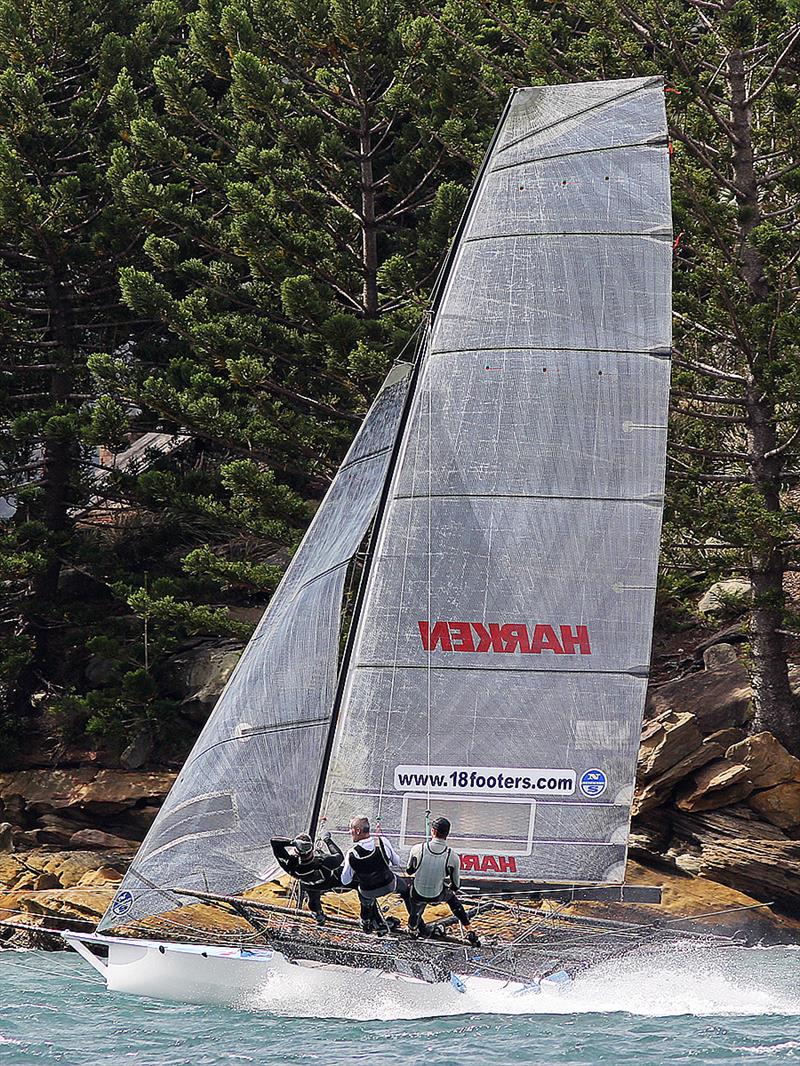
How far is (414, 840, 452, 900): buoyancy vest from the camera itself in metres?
12.6

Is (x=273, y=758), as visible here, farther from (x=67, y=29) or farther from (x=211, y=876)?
(x=67, y=29)

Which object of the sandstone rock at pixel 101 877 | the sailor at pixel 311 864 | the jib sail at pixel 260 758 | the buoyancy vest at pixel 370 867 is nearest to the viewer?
the buoyancy vest at pixel 370 867

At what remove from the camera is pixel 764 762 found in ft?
59.9

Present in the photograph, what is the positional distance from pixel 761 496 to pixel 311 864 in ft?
30.0

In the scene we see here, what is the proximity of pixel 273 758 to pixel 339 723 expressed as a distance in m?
0.70

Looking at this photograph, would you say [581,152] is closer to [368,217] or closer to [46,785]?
[368,217]

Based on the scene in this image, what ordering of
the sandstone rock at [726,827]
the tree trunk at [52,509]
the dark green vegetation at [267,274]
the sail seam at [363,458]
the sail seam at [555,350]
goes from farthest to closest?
the tree trunk at [52,509]
the dark green vegetation at [267,274]
the sandstone rock at [726,827]
the sail seam at [363,458]
the sail seam at [555,350]

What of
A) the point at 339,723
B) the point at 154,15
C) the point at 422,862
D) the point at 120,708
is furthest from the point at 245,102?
the point at 422,862

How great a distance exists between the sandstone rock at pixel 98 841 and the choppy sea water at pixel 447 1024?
6.36 meters

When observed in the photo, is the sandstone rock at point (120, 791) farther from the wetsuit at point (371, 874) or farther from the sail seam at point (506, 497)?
the sail seam at point (506, 497)

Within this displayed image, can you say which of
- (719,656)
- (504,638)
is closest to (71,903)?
(504,638)

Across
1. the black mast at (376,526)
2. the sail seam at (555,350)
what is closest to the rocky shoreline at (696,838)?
the black mast at (376,526)

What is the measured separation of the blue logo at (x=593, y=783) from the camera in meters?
13.6

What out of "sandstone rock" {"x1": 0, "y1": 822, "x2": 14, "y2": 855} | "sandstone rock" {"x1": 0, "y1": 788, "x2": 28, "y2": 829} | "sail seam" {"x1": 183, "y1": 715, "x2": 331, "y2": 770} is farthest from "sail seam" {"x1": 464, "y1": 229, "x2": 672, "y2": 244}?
"sandstone rock" {"x1": 0, "y1": 788, "x2": 28, "y2": 829}
